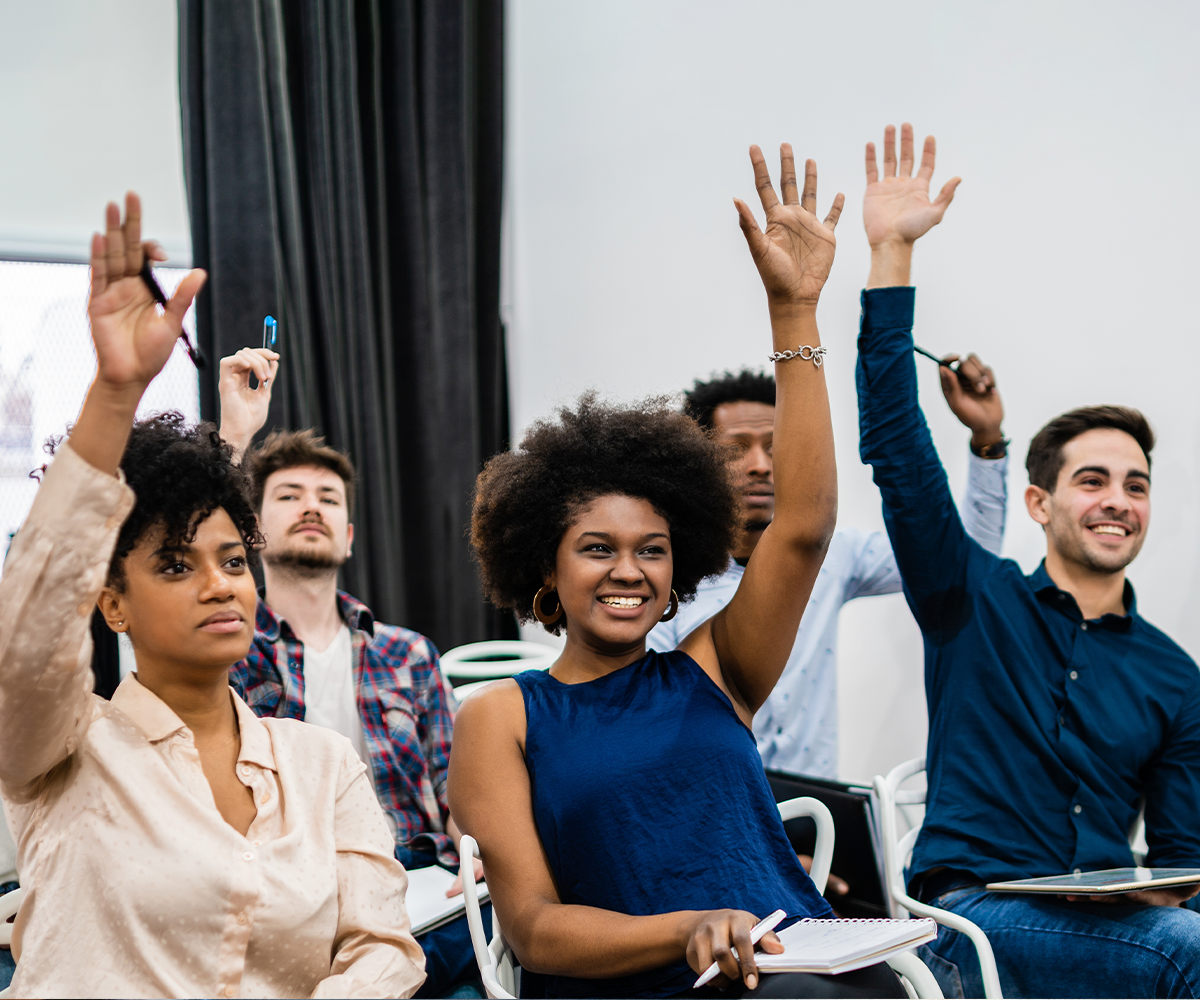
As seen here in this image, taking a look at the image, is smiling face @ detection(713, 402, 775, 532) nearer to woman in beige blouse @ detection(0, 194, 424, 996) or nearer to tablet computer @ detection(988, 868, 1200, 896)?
tablet computer @ detection(988, 868, 1200, 896)

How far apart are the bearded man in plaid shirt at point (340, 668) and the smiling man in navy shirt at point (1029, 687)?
985mm

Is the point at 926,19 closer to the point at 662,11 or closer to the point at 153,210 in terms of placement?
the point at 662,11

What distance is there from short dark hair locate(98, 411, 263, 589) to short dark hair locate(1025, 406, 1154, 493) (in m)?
1.61

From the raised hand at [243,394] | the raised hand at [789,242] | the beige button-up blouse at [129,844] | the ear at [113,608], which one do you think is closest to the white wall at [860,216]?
the raised hand at [789,242]

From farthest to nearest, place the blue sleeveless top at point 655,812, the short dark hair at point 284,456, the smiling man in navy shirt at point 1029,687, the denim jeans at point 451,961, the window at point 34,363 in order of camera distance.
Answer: the window at point 34,363 < the short dark hair at point 284,456 < the denim jeans at point 451,961 < the smiling man in navy shirt at point 1029,687 < the blue sleeveless top at point 655,812

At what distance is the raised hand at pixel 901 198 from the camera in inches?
75.6

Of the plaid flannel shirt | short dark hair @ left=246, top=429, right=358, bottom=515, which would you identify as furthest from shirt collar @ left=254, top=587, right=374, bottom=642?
short dark hair @ left=246, top=429, right=358, bottom=515

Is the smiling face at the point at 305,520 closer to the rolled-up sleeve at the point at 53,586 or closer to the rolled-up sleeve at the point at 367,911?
the rolled-up sleeve at the point at 367,911

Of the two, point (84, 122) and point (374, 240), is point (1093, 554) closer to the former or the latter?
point (374, 240)

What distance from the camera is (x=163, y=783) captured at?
116 centimetres

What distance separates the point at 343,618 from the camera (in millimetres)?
2607

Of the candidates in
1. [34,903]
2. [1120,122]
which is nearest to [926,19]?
[1120,122]

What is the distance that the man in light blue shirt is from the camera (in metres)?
2.27

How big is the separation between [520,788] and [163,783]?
430 millimetres
